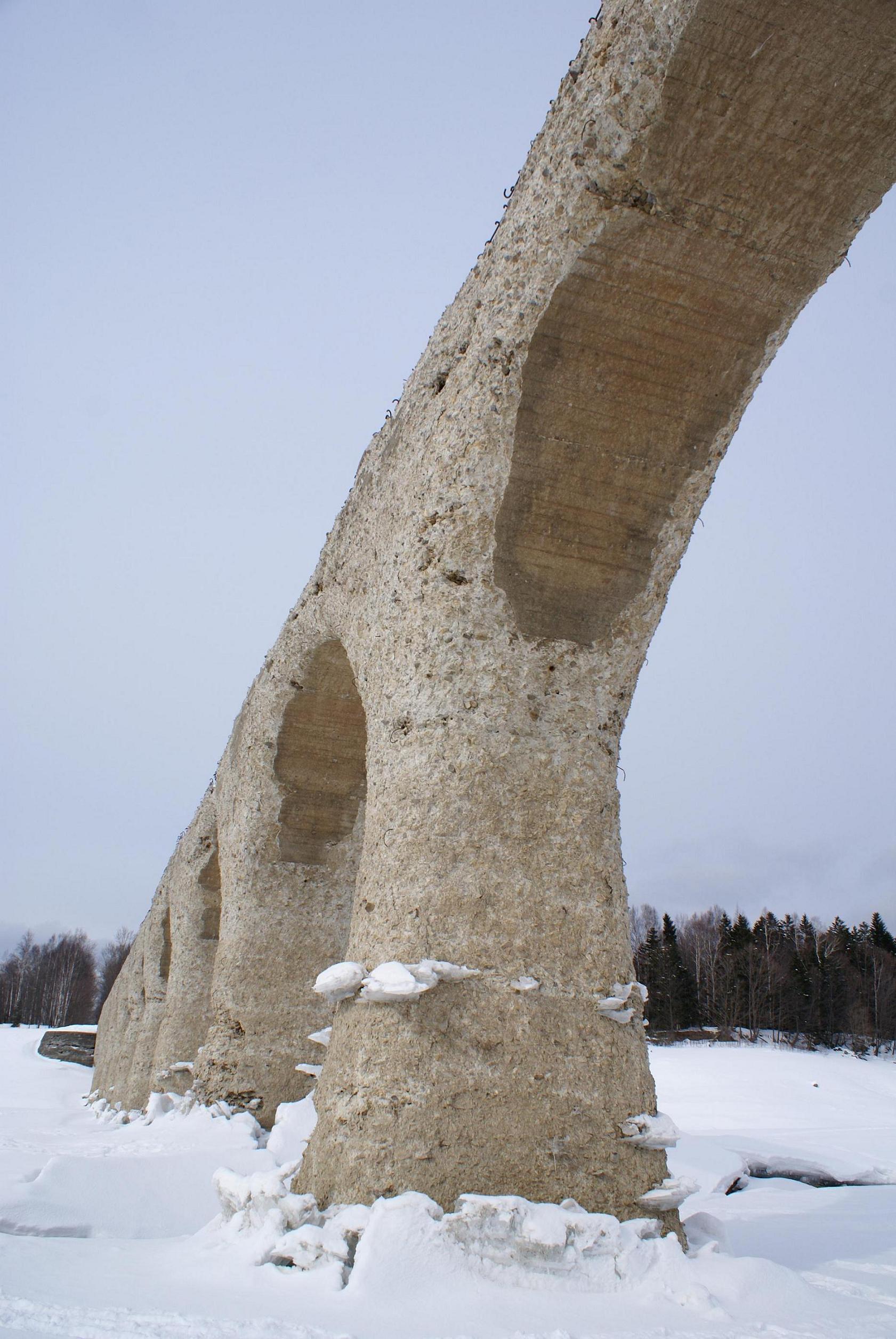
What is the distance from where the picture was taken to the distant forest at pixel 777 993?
78.5 ft

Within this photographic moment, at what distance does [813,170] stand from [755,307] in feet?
1.38

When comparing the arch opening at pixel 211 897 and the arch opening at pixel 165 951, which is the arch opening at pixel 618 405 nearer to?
the arch opening at pixel 211 897

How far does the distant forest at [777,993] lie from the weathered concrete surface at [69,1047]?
12576 millimetres

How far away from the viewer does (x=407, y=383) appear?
4008 mm

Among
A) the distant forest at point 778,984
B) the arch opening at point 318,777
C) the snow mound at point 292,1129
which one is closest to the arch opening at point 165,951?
the arch opening at point 318,777

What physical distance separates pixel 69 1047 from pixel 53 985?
24.2 m

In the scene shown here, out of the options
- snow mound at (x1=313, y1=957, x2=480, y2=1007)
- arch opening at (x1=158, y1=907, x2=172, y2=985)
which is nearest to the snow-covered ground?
snow mound at (x1=313, y1=957, x2=480, y2=1007)

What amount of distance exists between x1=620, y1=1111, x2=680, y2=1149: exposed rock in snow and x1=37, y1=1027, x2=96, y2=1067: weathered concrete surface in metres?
16.4

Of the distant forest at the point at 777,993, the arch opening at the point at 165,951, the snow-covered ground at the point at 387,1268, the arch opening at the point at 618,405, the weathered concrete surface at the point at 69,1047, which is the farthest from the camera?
the distant forest at the point at 777,993

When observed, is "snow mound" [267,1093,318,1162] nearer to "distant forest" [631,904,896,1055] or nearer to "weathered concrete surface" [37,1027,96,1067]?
"weathered concrete surface" [37,1027,96,1067]

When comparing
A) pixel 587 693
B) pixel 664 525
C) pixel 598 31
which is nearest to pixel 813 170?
pixel 598 31

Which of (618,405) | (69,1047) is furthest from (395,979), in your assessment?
(69,1047)

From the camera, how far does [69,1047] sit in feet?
55.4

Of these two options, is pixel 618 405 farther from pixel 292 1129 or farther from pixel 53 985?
pixel 53 985
